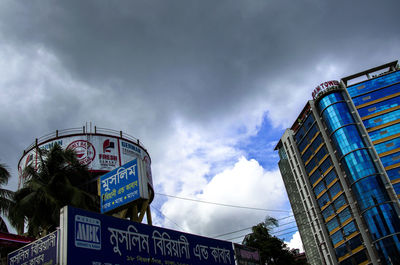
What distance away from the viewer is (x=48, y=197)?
66.8 feet

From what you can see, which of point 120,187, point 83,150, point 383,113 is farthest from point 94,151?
point 383,113

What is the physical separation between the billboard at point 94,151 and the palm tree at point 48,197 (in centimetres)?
324

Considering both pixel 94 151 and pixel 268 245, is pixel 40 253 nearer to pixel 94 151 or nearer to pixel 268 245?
pixel 94 151

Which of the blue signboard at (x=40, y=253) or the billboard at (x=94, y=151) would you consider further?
the billboard at (x=94, y=151)

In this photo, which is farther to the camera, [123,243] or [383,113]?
[383,113]

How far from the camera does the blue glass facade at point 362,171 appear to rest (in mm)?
60844

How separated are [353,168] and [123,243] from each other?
63687 mm

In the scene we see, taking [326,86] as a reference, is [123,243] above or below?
below

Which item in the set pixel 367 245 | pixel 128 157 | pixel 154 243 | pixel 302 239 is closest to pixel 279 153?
pixel 302 239

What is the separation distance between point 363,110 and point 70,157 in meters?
64.0

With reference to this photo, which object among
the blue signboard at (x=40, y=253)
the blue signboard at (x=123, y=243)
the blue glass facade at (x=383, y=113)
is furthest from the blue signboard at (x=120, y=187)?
the blue glass facade at (x=383, y=113)

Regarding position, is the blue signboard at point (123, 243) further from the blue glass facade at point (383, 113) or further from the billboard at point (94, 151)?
the blue glass facade at point (383, 113)

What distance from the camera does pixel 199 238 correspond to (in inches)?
611

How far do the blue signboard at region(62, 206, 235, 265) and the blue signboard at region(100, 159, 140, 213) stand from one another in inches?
103
